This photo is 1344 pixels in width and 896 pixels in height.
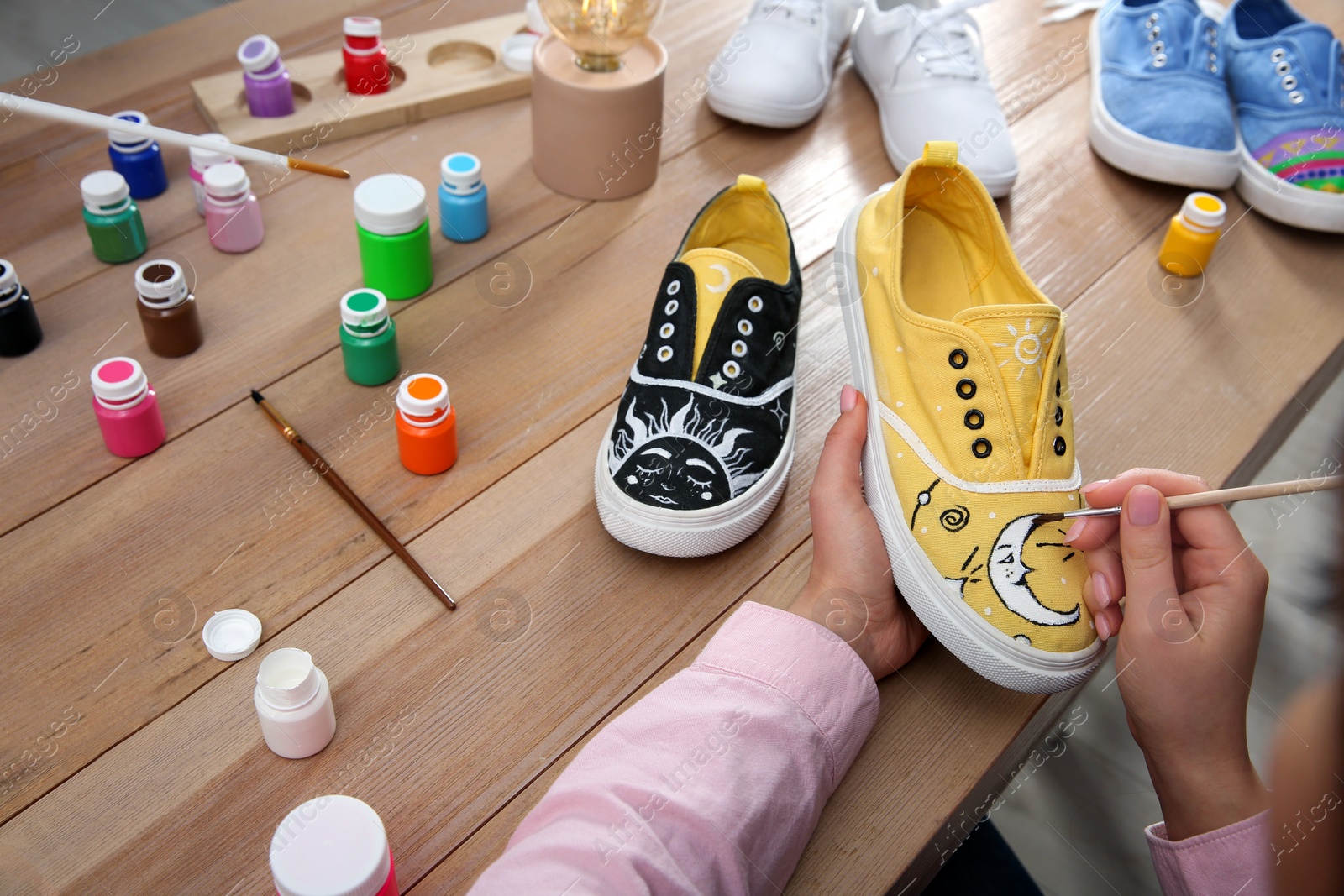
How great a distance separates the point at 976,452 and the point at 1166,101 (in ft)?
2.80

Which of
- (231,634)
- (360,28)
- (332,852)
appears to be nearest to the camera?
(332,852)

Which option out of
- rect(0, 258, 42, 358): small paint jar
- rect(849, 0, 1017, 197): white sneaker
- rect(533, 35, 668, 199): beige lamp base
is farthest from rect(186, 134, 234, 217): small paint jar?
rect(849, 0, 1017, 197): white sneaker

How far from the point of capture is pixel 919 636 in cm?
90

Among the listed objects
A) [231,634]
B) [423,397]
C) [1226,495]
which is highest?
[1226,495]

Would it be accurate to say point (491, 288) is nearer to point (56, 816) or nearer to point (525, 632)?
point (525, 632)

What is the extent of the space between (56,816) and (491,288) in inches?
27.6

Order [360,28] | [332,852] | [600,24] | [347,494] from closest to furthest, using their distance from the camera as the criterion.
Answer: [332,852] → [347,494] → [600,24] → [360,28]

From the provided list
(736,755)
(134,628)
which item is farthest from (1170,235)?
(134,628)

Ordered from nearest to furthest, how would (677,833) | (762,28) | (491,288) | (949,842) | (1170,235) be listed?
(677,833)
(949,842)
(491,288)
(1170,235)
(762,28)

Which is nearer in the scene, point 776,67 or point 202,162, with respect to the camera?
point 202,162

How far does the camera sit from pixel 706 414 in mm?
926

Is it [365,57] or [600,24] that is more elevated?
[600,24]

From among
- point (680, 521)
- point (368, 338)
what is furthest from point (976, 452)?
point (368, 338)

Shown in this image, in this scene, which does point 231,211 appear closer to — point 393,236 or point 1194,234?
point 393,236
